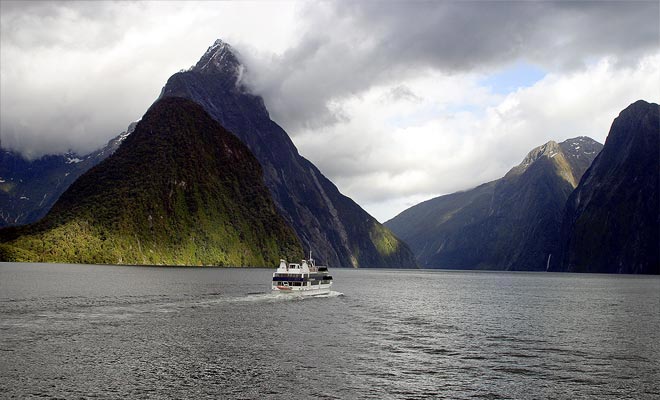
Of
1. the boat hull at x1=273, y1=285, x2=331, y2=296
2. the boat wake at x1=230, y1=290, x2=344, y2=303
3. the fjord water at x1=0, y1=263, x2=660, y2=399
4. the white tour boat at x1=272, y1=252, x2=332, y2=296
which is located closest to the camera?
the fjord water at x1=0, y1=263, x2=660, y2=399

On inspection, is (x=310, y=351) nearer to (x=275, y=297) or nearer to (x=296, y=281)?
(x=275, y=297)

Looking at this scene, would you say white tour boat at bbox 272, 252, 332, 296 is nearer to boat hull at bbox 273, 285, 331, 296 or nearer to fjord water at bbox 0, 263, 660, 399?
boat hull at bbox 273, 285, 331, 296

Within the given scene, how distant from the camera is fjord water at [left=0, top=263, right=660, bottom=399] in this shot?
165ft

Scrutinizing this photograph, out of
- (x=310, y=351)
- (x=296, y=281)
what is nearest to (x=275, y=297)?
(x=296, y=281)

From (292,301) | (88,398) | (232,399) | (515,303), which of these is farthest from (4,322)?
(515,303)

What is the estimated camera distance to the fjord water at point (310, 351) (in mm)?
50375

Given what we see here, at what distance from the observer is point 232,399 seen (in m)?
46.2

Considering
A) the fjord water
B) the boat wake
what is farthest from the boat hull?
the fjord water

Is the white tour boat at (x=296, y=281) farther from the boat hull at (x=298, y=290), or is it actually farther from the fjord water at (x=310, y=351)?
the fjord water at (x=310, y=351)

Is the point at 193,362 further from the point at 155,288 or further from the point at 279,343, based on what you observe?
the point at 155,288

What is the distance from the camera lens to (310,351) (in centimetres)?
6738

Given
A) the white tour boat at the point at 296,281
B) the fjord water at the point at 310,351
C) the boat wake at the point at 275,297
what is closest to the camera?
the fjord water at the point at 310,351

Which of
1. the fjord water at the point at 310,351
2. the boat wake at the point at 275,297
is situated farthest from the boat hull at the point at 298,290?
the fjord water at the point at 310,351

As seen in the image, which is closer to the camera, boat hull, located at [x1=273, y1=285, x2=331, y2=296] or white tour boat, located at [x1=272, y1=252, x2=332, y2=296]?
boat hull, located at [x1=273, y1=285, x2=331, y2=296]
